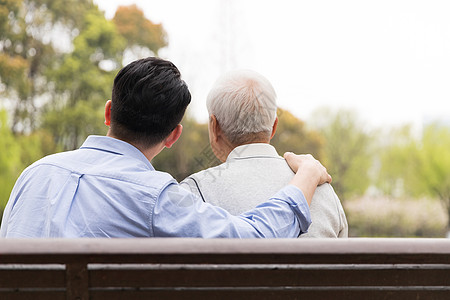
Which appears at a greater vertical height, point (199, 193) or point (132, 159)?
point (132, 159)

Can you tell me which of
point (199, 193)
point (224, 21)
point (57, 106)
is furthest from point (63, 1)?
point (199, 193)

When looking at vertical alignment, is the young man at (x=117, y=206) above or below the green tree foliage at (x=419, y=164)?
above

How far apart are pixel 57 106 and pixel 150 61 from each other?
22210mm

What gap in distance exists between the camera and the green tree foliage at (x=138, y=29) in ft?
85.1

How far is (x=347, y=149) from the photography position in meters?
25.4

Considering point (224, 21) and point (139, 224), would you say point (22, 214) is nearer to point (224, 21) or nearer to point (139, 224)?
point (139, 224)

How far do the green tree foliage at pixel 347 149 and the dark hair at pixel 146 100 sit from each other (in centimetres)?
2346

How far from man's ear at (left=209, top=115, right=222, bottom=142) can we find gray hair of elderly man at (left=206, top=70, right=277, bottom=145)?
17 mm
